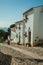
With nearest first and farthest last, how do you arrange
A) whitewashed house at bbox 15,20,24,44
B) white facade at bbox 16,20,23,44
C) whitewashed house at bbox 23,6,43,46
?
whitewashed house at bbox 23,6,43,46 < whitewashed house at bbox 15,20,24,44 < white facade at bbox 16,20,23,44

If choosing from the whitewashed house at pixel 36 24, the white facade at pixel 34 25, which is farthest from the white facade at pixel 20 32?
the whitewashed house at pixel 36 24

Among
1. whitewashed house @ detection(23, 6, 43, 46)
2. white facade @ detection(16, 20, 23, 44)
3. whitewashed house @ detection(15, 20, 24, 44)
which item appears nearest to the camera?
whitewashed house @ detection(23, 6, 43, 46)

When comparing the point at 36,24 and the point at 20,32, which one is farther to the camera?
the point at 20,32

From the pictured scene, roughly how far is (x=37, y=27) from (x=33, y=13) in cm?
221

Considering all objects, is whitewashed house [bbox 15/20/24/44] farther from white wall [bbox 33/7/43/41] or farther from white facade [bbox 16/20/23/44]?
white wall [bbox 33/7/43/41]

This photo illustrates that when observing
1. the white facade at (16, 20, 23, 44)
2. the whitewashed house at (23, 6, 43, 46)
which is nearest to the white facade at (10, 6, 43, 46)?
the whitewashed house at (23, 6, 43, 46)

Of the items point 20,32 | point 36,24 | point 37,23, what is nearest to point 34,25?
point 36,24

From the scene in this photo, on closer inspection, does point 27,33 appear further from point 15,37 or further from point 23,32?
point 15,37

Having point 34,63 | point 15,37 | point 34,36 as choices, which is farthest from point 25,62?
point 15,37

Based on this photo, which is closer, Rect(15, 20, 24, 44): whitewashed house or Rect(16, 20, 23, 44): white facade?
Rect(15, 20, 24, 44): whitewashed house

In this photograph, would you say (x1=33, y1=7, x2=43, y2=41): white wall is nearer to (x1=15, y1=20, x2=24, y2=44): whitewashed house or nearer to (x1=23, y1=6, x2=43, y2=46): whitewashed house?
(x1=23, y1=6, x2=43, y2=46): whitewashed house

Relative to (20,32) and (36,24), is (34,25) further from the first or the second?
(20,32)

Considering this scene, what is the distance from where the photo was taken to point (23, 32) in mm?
32000

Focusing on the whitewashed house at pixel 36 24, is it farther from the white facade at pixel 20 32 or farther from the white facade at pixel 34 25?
the white facade at pixel 20 32
